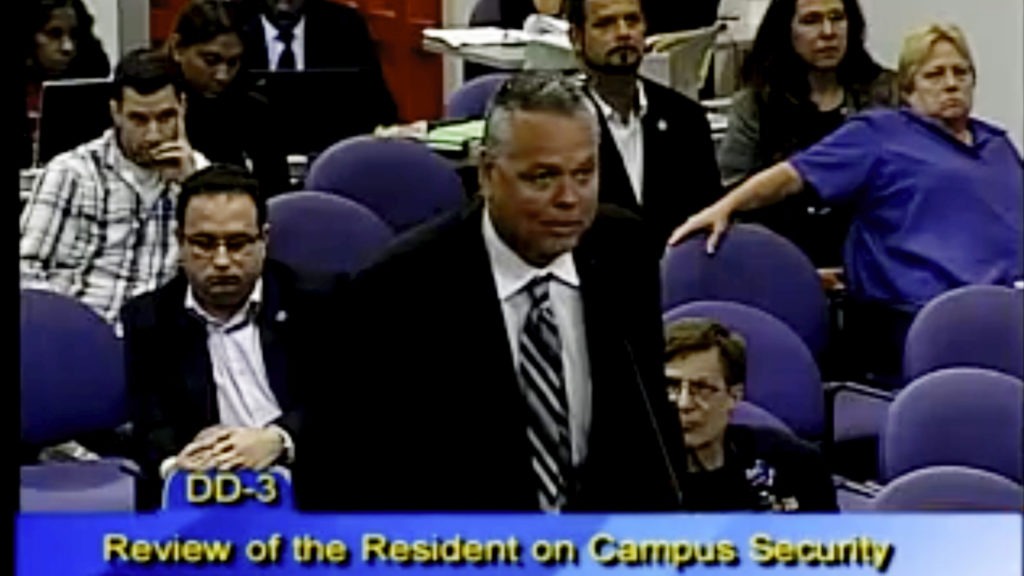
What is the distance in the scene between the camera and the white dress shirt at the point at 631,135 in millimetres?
1913

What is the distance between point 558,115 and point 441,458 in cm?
28

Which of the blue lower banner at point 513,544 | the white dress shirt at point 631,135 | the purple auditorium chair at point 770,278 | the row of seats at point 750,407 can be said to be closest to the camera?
the blue lower banner at point 513,544

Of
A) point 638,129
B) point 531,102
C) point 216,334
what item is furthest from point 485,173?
point 216,334

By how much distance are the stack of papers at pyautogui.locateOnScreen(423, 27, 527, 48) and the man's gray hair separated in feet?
0.43

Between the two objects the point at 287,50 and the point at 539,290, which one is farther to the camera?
the point at 287,50

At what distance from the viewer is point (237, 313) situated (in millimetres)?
1940

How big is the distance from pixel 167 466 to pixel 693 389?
431 mm

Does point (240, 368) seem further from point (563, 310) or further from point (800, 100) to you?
point (800, 100)

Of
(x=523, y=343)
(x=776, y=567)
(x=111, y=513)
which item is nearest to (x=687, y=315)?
(x=523, y=343)

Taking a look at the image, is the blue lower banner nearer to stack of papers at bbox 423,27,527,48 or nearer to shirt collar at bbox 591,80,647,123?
shirt collar at bbox 591,80,647,123

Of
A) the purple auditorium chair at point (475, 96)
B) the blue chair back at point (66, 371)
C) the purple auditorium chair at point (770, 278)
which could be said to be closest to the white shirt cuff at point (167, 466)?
the blue chair back at point (66, 371)

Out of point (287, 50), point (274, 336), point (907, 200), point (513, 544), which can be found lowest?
point (513, 544)

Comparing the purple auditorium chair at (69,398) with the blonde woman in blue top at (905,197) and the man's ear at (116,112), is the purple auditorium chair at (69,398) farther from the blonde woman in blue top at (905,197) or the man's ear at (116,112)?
the blonde woman in blue top at (905,197)

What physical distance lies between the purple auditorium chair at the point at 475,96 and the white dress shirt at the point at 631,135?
3.4 inches
